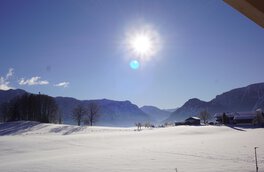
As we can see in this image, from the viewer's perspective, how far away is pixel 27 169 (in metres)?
14.6

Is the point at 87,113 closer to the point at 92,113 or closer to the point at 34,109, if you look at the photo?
the point at 92,113

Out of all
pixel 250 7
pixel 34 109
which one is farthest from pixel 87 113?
pixel 250 7

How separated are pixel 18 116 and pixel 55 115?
14.7 m

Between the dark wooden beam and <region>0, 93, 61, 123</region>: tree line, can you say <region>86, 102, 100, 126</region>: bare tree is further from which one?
the dark wooden beam

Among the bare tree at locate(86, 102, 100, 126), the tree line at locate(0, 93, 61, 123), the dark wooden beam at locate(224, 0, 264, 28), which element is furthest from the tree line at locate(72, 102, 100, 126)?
the dark wooden beam at locate(224, 0, 264, 28)

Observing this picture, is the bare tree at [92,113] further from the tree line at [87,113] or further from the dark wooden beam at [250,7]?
the dark wooden beam at [250,7]

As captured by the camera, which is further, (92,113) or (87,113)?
(87,113)

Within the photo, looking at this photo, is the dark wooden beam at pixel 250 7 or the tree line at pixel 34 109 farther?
the tree line at pixel 34 109

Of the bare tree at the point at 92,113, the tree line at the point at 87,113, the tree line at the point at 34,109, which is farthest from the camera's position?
the tree line at the point at 87,113

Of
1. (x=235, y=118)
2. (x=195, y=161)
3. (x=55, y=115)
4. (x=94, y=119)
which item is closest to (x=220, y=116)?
(x=235, y=118)

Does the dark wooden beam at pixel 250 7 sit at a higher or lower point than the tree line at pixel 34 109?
lower

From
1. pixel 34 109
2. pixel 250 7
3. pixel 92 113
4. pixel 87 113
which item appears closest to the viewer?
pixel 250 7

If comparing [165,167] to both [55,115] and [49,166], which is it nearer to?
[49,166]

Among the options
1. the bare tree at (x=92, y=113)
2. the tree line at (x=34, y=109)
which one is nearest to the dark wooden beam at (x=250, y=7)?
the tree line at (x=34, y=109)
